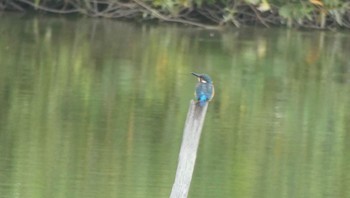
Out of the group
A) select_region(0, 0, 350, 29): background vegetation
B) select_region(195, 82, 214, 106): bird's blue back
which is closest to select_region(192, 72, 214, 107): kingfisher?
select_region(195, 82, 214, 106): bird's blue back

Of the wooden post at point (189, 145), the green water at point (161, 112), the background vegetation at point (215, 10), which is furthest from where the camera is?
the background vegetation at point (215, 10)

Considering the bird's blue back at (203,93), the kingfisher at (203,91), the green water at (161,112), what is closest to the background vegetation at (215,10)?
the green water at (161,112)

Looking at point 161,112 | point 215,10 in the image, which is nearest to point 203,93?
point 161,112

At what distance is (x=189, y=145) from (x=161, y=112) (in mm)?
4443

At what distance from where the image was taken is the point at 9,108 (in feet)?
33.0

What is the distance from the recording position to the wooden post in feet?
18.7

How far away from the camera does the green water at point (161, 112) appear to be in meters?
7.75

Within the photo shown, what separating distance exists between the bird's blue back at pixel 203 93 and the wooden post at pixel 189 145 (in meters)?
0.03

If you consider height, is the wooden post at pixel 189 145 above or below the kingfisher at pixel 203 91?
below

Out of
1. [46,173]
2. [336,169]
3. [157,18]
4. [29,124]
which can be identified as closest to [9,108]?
[29,124]

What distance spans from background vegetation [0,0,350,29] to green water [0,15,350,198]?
0.49 m

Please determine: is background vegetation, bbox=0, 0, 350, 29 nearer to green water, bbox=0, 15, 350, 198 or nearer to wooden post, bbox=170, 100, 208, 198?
green water, bbox=0, 15, 350, 198

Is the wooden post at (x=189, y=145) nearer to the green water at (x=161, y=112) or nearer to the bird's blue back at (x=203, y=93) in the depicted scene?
the bird's blue back at (x=203, y=93)

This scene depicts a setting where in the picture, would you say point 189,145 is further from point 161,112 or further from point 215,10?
point 215,10
